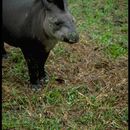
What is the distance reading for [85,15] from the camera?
28.7 ft

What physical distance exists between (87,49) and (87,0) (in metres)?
2.96

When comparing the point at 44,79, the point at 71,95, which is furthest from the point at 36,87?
the point at 71,95

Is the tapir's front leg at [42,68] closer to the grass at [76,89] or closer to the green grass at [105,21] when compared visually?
the grass at [76,89]

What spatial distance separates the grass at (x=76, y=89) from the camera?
4.83 metres

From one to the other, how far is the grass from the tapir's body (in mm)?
365

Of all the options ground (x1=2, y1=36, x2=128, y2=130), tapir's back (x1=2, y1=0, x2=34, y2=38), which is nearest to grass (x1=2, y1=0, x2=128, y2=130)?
ground (x1=2, y1=36, x2=128, y2=130)

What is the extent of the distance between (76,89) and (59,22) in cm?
105

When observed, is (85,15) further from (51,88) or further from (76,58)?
(51,88)

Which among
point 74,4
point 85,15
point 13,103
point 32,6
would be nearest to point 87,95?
point 13,103

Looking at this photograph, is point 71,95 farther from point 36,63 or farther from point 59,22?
point 59,22

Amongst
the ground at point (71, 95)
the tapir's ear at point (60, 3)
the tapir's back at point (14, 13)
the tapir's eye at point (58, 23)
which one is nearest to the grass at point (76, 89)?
the ground at point (71, 95)

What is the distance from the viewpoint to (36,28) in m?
5.24

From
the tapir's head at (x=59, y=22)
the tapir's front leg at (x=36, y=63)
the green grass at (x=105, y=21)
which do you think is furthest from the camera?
the green grass at (x=105, y=21)

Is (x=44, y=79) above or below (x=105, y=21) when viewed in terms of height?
above
